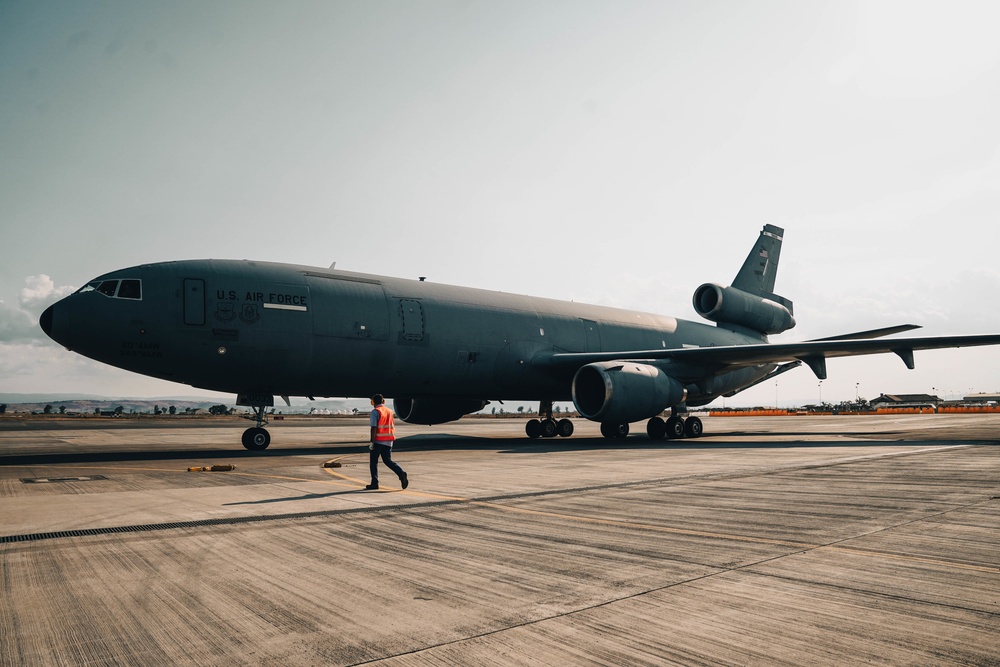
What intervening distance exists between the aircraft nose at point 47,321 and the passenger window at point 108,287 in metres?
1.13

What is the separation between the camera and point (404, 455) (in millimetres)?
15836

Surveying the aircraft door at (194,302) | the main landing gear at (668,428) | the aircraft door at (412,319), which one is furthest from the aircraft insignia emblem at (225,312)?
the main landing gear at (668,428)

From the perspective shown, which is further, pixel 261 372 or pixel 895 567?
pixel 261 372

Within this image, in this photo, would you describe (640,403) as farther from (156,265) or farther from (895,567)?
(895,567)

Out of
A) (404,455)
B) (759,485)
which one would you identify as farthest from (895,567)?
(404,455)

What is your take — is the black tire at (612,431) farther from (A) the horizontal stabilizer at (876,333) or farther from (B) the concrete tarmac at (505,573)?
(B) the concrete tarmac at (505,573)

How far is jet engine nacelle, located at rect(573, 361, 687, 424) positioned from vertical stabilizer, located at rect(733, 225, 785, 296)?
11.7 metres

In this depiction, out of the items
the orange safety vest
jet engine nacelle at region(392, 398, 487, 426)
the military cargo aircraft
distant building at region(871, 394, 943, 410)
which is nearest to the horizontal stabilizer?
the military cargo aircraft

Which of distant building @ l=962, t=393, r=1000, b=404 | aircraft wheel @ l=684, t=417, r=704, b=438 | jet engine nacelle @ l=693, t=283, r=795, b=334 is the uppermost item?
jet engine nacelle @ l=693, t=283, r=795, b=334

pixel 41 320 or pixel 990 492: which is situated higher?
pixel 41 320

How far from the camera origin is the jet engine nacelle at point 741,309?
98.0 feet

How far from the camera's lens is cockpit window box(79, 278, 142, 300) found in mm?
15594

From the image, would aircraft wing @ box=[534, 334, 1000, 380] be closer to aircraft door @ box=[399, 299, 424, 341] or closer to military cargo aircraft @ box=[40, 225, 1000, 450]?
military cargo aircraft @ box=[40, 225, 1000, 450]

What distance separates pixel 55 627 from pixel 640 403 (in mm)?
19089
